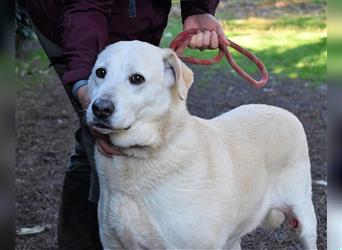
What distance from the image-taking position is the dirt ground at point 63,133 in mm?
4453

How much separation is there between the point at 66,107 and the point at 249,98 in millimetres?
2270

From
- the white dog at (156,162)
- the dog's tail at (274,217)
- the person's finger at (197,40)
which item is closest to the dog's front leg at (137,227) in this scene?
the white dog at (156,162)

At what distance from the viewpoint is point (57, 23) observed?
3084 mm

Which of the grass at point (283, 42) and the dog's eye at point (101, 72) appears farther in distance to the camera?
the grass at point (283, 42)

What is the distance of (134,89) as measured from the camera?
2.57 m

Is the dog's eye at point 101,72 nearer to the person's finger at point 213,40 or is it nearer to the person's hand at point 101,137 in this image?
the person's hand at point 101,137

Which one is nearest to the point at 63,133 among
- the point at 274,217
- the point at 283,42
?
the point at 274,217

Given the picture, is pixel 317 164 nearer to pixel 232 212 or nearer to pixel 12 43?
pixel 232 212

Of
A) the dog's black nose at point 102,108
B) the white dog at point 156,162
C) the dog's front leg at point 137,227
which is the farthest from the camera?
the dog's front leg at point 137,227

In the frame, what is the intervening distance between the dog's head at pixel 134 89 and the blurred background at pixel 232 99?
0.76 metres

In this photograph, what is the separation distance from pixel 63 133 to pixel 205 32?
407 cm

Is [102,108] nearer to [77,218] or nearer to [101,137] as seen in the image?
[101,137]

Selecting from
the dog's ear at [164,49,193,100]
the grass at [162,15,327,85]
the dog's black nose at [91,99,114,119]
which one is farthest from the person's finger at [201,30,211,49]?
the grass at [162,15,327,85]

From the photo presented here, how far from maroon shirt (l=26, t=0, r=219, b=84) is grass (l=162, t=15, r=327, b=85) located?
20.0 ft
